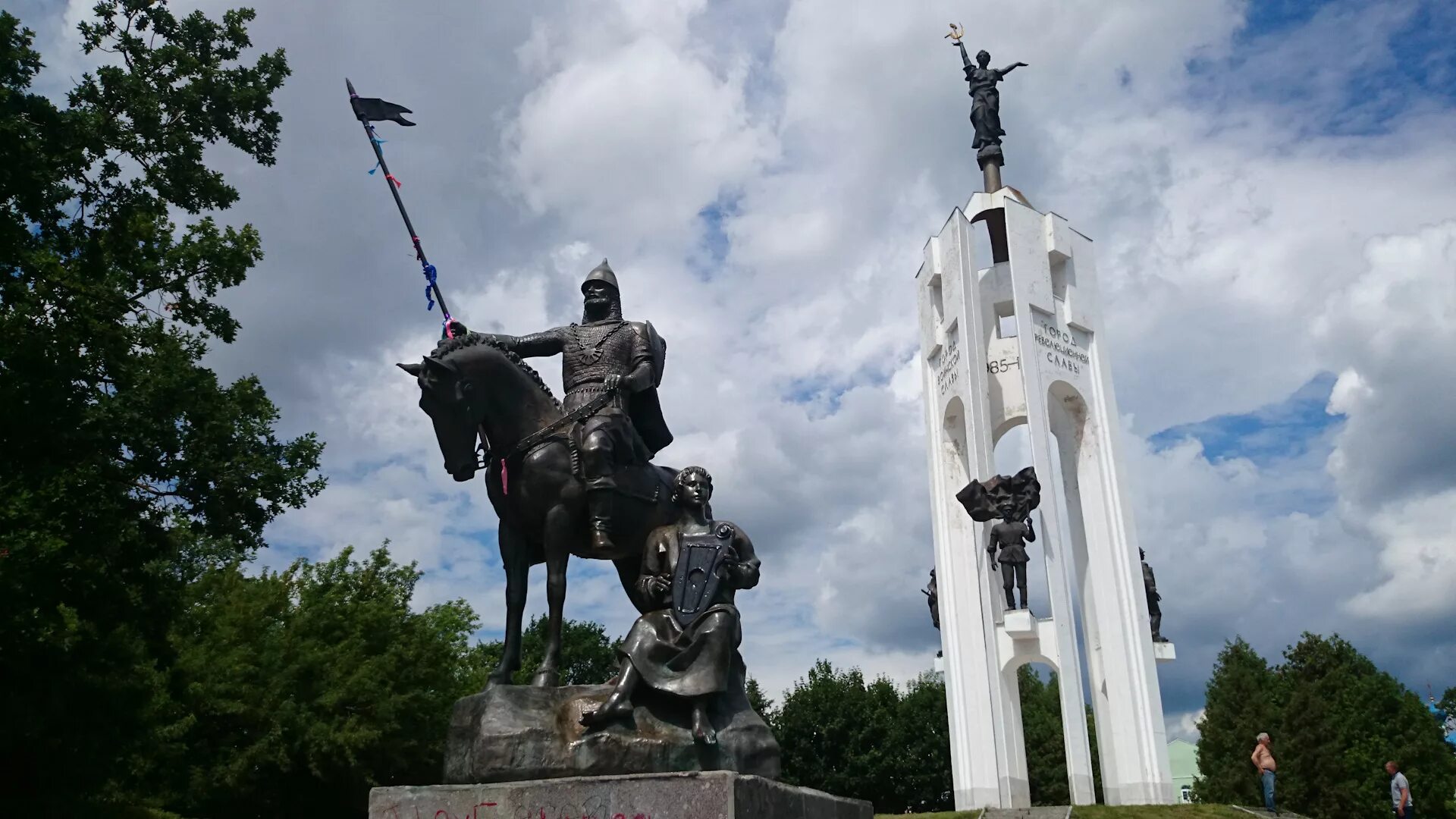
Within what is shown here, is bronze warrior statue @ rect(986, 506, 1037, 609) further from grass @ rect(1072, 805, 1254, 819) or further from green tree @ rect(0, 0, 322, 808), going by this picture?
green tree @ rect(0, 0, 322, 808)

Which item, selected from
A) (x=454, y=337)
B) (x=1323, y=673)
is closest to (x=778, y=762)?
(x=454, y=337)

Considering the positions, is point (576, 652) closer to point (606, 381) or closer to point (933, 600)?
point (933, 600)

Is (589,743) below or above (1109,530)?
below

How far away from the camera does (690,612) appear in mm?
6402

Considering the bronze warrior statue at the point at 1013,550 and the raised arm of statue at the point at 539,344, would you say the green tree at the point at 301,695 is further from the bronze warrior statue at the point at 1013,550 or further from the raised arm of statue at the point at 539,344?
the raised arm of statue at the point at 539,344

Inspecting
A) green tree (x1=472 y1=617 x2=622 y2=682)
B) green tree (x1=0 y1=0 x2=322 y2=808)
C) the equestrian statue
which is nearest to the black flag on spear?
the equestrian statue

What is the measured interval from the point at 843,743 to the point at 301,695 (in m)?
22.9

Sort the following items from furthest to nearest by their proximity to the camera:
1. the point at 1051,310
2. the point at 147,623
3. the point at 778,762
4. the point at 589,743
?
the point at 1051,310 → the point at 147,623 → the point at 778,762 → the point at 589,743

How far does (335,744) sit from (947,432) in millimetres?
16713

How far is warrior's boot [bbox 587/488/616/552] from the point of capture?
22.0 feet

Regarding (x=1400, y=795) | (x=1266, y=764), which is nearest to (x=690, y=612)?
(x=1400, y=795)

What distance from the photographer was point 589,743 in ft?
18.9

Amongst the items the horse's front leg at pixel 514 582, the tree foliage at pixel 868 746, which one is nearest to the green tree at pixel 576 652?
the tree foliage at pixel 868 746

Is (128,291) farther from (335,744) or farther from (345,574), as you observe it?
(345,574)
